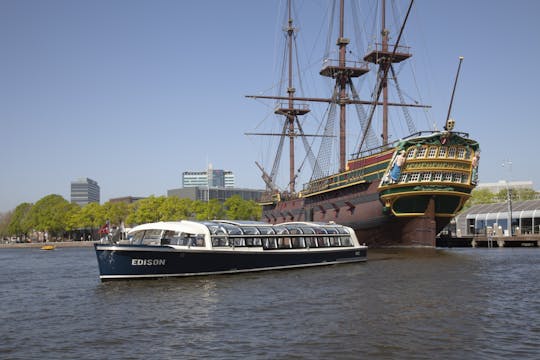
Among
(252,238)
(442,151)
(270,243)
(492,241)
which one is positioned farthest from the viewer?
(492,241)

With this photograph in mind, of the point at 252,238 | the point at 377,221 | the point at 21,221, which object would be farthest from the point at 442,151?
the point at 21,221

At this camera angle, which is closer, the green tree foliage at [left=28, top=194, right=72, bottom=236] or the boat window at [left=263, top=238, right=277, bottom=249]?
the boat window at [left=263, top=238, right=277, bottom=249]

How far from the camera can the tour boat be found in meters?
29.3

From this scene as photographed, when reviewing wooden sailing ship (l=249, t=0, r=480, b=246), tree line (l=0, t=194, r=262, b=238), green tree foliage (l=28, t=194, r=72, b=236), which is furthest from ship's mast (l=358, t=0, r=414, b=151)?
green tree foliage (l=28, t=194, r=72, b=236)

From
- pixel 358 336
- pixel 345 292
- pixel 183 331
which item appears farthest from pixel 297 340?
pixel 345 292

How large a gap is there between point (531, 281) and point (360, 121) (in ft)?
158

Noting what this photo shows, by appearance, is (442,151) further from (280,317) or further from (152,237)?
(280,317)

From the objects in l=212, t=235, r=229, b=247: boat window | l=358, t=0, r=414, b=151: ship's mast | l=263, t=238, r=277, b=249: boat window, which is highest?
l=358, t=0, r=414, b=151: ship's mast

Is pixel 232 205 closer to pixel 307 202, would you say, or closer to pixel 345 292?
pixel 307 202

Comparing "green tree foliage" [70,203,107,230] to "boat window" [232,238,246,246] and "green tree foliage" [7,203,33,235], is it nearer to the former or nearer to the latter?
"green tree foliage" [7,203,33,235]

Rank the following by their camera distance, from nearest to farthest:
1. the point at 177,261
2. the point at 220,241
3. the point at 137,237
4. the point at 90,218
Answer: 1. the point at 177,261
2. the point at 220,241
3. the point at 137,237
4. the point at 90,218

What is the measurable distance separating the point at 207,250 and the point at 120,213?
110500 mm

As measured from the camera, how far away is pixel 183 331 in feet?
57.9

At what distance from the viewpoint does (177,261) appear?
99.3 ft
